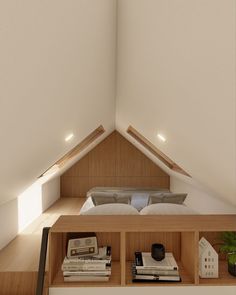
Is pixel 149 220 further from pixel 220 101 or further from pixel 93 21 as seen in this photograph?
pixel 93 21

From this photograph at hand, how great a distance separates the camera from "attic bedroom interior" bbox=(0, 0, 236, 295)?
1063mm

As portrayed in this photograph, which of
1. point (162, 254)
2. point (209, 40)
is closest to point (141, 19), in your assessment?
point (209, 40)

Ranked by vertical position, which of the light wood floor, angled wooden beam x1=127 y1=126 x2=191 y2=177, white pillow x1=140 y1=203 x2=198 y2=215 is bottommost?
the light wood floor

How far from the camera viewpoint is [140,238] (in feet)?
7.72

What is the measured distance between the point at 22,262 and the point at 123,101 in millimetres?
1894

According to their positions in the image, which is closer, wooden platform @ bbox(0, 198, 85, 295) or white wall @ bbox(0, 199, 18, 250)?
wooden platform @ bbox(0, 198, 85, 295)

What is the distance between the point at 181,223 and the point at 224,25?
5.06 ft

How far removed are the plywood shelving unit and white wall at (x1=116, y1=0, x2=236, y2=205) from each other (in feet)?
→ 1.46

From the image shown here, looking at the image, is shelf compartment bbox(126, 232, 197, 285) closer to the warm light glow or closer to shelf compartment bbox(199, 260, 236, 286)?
shelf compartment bbox(199, 260, 236, 286)

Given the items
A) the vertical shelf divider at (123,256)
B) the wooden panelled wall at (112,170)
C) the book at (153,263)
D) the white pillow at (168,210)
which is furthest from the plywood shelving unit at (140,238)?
the wooden panelled wall at (112,170)

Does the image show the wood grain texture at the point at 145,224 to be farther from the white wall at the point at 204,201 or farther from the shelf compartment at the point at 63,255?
the white wall at the point at 204,201

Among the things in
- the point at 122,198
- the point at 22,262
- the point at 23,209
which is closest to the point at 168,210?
the point at 122,198

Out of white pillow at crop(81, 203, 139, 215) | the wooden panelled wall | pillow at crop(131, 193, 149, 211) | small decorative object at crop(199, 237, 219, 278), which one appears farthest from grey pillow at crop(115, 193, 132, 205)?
the wooden panelled wall

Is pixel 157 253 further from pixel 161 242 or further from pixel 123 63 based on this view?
pixel 123 63
